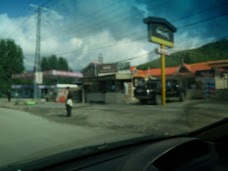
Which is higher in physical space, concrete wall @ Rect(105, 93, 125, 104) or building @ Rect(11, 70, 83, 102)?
building @ Rect(11, 70, 83, 102)

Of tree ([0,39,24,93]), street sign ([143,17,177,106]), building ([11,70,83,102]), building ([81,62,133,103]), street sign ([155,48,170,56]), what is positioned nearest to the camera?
street sign ([155,48,170,56])

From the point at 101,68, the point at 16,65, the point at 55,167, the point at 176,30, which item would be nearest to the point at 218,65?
the point at 176,30

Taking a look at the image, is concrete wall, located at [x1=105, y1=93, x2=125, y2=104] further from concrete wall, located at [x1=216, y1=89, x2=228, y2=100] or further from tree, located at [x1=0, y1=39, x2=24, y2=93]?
tree, located at [x1=0, y1=39, x2=24, y2=93]

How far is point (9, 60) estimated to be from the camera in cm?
9319

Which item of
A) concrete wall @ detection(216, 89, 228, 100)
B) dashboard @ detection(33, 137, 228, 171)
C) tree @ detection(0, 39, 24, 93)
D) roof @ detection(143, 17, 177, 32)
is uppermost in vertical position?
tree @ detection(0, 39, 24, 93)

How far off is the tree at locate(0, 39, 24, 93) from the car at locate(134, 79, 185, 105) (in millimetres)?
67000

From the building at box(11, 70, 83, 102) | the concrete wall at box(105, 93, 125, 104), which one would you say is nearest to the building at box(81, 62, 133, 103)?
the concrete wall at box(105, 93, 125, 104)

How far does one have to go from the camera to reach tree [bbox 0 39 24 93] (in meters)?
90.8

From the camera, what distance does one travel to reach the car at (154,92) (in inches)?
1081

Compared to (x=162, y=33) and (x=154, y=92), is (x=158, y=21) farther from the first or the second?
(x=154, y=92)

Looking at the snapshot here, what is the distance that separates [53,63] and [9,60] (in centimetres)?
3114

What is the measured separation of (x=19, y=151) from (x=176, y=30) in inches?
891

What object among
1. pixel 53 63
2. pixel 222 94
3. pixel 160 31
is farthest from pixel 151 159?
pixel 53 63

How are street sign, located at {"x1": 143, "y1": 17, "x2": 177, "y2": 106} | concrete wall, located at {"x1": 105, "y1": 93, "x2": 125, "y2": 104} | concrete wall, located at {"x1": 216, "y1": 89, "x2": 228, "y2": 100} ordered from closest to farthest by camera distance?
street sign, located at {"x1": 143, "y1": 17, "x2": 177, "y2": 106} → concrete wall, located at {"x1": 216, "y1": 89, "x2": 228, "y2": 100} → concrete wall, located at {"x1": 105, "y1": 93, "x2": 125, "y2": 104}
